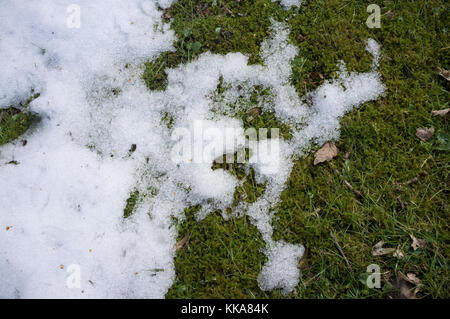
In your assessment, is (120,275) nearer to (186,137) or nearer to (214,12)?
(186,137)

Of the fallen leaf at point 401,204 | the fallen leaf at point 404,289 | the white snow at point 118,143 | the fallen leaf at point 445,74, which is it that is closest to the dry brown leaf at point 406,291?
the fallen leaf at point 404,289

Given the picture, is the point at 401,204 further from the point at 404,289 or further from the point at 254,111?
the point at 254,111

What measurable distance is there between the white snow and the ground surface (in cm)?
10

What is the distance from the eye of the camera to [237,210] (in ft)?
8.77

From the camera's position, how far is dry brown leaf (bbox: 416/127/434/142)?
108 inches

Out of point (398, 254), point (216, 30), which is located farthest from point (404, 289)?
point (216, 30)

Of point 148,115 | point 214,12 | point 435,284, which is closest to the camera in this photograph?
point 435,284

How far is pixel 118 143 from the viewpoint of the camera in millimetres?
2832

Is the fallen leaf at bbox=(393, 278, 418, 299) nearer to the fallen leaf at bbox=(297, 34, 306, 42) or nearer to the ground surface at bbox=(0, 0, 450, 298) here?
the ground surface at bbox=(0, 0, 450, 298)

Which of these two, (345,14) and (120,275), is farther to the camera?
(345,14)

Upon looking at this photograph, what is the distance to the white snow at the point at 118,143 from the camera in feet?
8.46

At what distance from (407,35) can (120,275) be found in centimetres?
341

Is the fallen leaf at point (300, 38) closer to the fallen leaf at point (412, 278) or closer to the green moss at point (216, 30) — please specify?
the green moss at point (216, 30)
